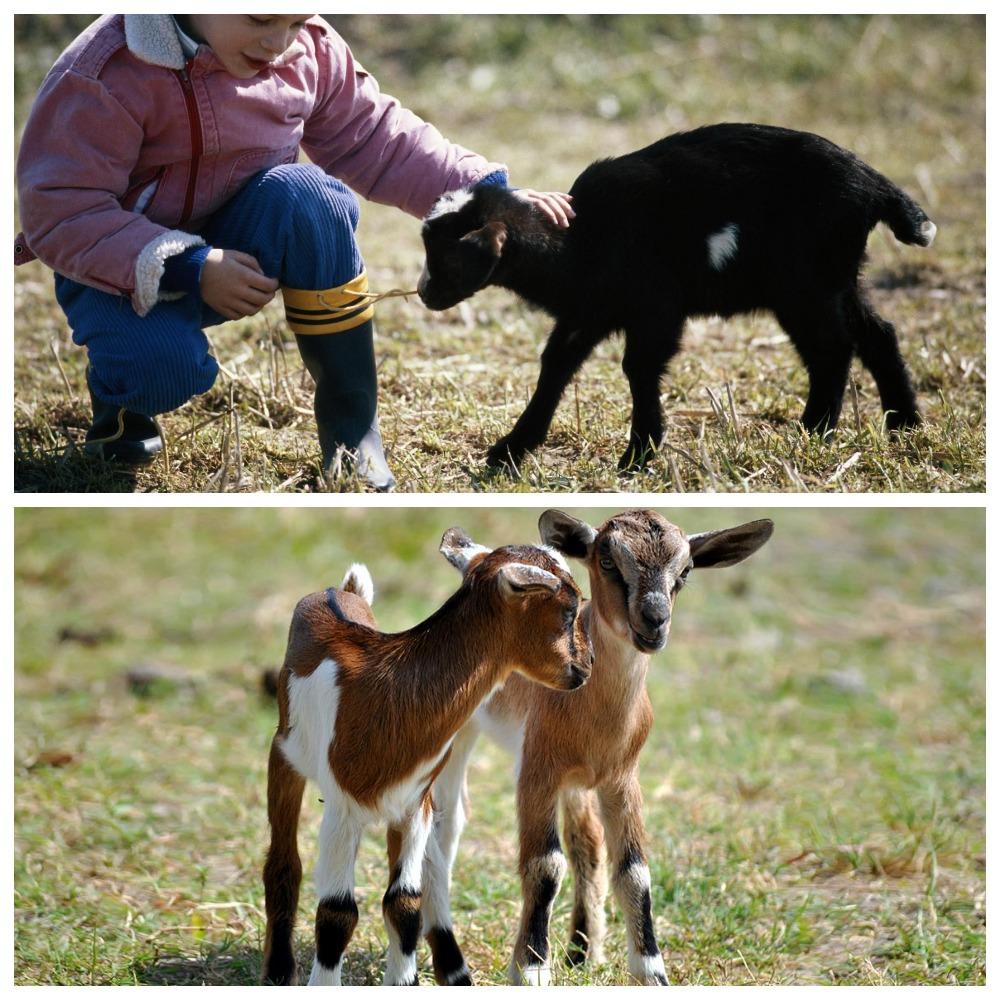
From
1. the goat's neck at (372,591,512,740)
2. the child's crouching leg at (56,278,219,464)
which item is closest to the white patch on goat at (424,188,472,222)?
the child's crouching leg at (56,278,219,464)

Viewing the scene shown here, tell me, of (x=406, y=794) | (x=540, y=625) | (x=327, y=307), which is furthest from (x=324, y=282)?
(x=406, y=794)

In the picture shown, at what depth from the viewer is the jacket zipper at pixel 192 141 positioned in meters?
3.46

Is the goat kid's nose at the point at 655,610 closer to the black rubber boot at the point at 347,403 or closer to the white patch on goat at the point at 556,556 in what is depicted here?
the white patch on goat at the point at 556,556

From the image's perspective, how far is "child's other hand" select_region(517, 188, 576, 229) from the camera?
12.4 feet

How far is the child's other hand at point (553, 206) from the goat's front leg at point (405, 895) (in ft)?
5.76

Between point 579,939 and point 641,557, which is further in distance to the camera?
point 579,939

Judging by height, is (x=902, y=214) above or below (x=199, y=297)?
above

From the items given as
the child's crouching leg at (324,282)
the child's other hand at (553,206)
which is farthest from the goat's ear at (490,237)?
the child's crouching leg at (324,282)

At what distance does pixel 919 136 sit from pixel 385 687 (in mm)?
6004

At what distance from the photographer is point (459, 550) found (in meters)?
2.85

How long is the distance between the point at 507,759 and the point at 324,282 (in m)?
1.89

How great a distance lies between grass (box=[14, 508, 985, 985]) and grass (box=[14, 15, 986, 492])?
3.35 ft

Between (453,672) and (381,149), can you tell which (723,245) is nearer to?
(381,149)
